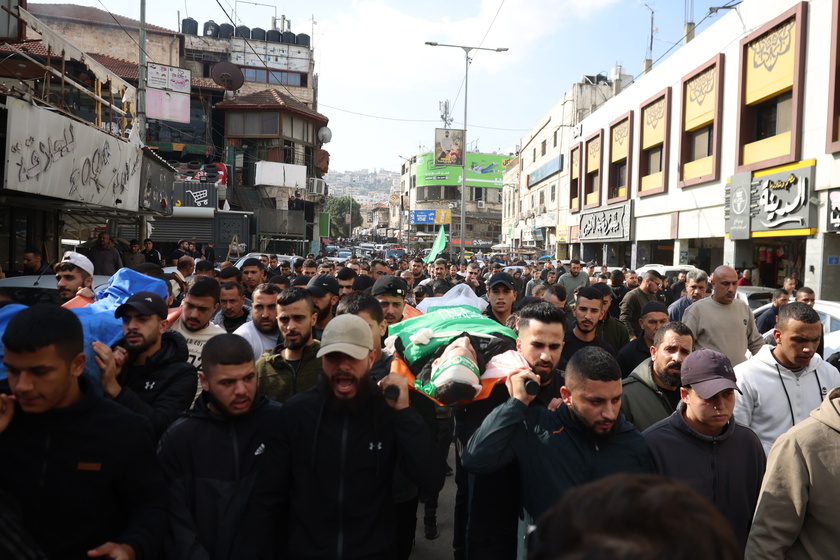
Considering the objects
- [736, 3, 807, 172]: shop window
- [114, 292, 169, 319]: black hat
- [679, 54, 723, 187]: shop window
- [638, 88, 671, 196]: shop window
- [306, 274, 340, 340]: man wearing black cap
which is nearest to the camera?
[114, 292, 169, 319]: black hat

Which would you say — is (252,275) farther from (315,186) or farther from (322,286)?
(315,186)

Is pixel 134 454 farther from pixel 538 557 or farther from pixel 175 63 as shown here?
pixel 175 63

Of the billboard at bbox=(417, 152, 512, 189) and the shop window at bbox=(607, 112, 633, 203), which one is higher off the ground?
the billboard at bbox=(417, 152, 512, 189)

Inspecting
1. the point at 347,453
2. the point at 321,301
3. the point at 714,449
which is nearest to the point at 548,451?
the point at 714,449

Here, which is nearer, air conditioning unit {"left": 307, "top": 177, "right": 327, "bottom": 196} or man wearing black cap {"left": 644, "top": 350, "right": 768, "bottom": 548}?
man wearing black cap {"left": 644, "top": 350, "right": 768, "bottom": 548}

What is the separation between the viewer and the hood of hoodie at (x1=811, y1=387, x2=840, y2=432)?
240 centimetres

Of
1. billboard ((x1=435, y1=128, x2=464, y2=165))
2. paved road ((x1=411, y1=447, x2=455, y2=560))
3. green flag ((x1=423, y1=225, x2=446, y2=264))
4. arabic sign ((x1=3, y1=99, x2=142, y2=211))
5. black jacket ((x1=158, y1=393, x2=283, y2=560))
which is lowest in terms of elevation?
paved road ((x1=411, y1=447, x2=455, y2=560))

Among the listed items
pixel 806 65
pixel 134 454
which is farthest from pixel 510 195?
pixel 134 454

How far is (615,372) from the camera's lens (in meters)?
2.60

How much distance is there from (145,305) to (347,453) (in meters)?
1.51

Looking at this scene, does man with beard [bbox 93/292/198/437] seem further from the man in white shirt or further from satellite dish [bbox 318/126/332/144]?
satellite dish [bbox 318/126/332/144]

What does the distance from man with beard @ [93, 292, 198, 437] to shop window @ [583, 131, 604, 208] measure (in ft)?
94.8

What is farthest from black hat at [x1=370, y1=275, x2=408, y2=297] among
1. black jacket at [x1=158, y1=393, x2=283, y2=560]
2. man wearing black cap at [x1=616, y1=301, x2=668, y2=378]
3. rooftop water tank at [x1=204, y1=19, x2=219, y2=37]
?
rooftop water tank at [x1=204, y1=19, x2=219, y2=37]

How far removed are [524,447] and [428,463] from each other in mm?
438
